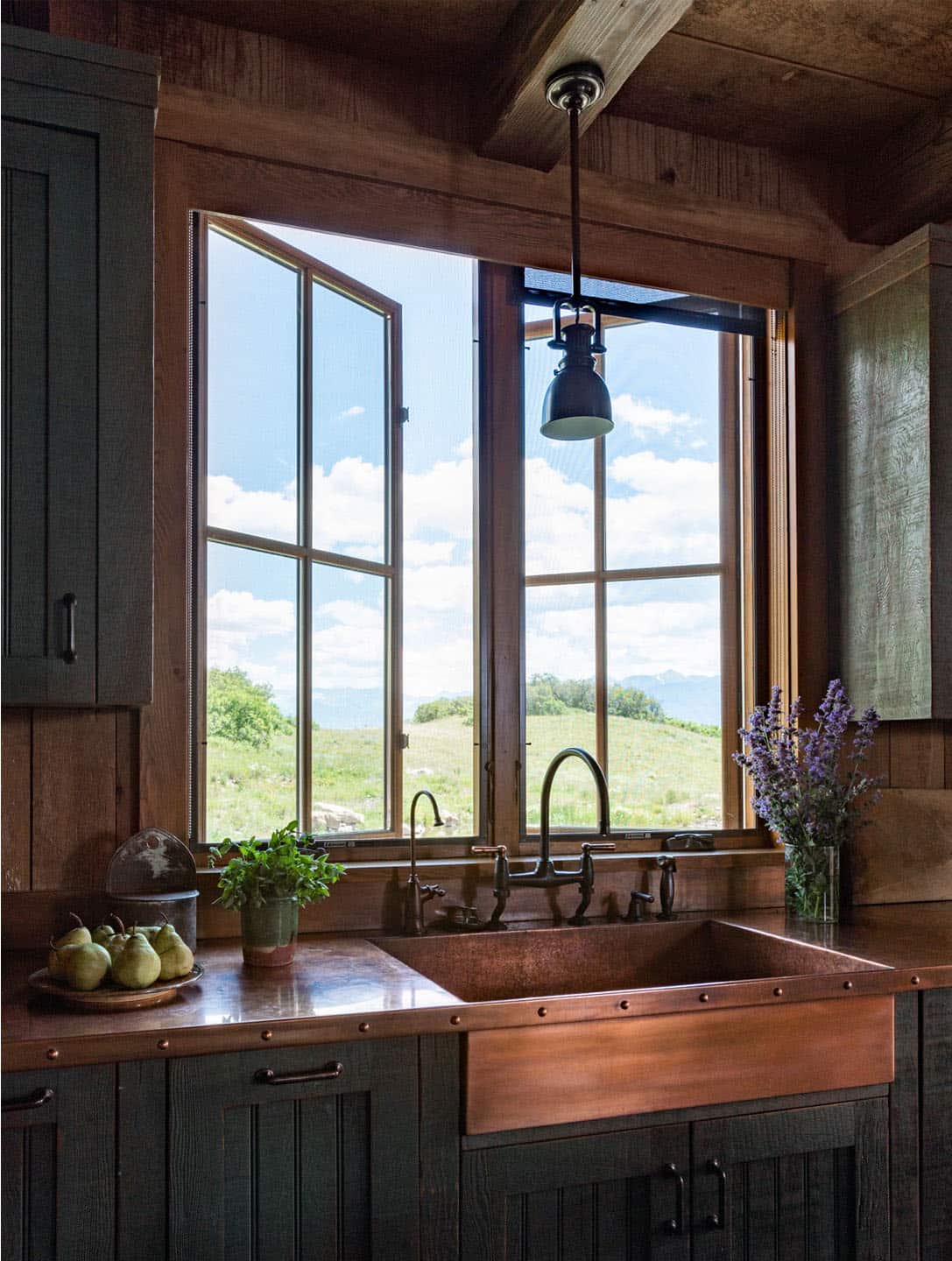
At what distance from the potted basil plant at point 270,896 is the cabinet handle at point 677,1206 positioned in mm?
Result: 725

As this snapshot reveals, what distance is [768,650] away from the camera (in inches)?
108

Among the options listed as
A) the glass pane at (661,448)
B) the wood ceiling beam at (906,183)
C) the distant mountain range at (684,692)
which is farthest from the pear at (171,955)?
the wood ceiling beam at (906,183)

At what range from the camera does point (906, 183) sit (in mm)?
2721

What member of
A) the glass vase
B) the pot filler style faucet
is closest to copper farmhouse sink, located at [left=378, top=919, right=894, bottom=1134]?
the pot filler style faucet

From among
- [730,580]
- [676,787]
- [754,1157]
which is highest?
[730,580]

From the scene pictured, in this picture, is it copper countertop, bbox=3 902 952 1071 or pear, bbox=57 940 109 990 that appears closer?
copper countertop, bbox=3 902 952 1071

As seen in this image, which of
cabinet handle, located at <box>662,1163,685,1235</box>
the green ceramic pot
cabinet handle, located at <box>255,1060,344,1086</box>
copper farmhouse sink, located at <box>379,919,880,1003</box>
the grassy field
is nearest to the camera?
cabinet handle, located at <box>255,1060,344,1086</box>

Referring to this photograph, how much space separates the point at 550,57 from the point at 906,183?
1112 mm

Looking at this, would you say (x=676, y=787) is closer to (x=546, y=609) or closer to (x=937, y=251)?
(x=546, y=609)

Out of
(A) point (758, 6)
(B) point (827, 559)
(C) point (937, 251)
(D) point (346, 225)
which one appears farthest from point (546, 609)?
(A) point (758, 6)

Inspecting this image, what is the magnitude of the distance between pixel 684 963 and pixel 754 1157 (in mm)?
604

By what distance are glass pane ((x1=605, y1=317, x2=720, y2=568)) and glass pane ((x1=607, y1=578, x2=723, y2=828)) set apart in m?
0.10

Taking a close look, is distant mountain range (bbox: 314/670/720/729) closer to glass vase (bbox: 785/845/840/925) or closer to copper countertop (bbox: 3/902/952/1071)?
glass vase (bbox: 785/845/840/925)

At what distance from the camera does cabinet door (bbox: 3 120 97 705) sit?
1.77 m
